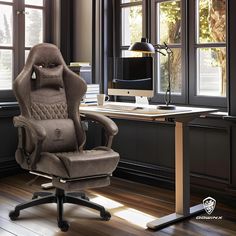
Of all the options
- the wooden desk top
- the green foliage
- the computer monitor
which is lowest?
the wooden desk top

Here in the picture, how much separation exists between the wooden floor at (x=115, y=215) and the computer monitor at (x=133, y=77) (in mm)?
874

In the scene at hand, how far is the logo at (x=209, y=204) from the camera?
3.44m

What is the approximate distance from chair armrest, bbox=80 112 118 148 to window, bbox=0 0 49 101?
1362 millimetres

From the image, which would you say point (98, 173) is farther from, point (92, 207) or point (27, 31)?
point (27, 31)

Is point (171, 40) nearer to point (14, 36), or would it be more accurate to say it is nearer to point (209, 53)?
point (209, 53)

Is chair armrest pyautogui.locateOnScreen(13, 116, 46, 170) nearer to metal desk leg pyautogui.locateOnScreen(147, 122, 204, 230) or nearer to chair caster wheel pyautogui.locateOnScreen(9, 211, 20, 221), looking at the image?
chair caster wheel pyautogui.locateOnScreen(9, 211, 20, 221)

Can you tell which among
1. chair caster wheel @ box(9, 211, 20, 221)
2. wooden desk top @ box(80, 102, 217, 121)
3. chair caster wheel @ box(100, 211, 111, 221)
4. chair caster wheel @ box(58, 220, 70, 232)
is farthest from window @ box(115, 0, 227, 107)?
chair caster wheel @ box(9, 211, 20, 221)

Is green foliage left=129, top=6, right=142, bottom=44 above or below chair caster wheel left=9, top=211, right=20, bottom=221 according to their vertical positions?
above

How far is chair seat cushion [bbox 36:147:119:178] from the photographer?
2979mm

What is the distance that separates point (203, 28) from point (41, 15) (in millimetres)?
1836

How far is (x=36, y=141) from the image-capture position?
3115mm

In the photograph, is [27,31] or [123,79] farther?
[27,31]

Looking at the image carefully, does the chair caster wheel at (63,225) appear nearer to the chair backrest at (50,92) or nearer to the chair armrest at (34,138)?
the chair armrest at (34,138)

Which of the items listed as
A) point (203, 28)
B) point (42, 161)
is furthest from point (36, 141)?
point (203, 28)
